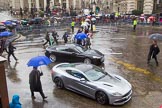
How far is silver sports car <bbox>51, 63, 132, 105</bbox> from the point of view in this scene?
10.4 m

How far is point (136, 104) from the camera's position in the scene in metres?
10.7

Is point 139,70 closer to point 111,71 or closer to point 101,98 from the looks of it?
point 111,71

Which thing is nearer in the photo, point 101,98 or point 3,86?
point 3,86

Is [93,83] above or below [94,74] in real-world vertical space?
below

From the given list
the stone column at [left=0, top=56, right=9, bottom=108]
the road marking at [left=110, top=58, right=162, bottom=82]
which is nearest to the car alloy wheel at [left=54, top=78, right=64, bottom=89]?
the stone column at [left=0, top=56, right=9, bottom=108]

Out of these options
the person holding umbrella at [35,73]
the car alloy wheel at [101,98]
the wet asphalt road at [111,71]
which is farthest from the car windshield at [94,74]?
the person holding umbrella at [35,73]

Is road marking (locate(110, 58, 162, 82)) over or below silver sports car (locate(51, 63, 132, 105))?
below

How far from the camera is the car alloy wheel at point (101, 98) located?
10.5m

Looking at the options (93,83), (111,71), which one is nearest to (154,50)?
(111,71)

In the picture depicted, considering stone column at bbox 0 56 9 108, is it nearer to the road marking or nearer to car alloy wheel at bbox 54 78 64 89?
car alloy wheel at bbox 54 78 64 89

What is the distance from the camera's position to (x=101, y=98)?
10.6m

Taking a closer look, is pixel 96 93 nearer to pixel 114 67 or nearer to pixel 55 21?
pixel 114 67

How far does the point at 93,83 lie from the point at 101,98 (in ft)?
2.40

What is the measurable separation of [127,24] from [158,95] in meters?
32.0
